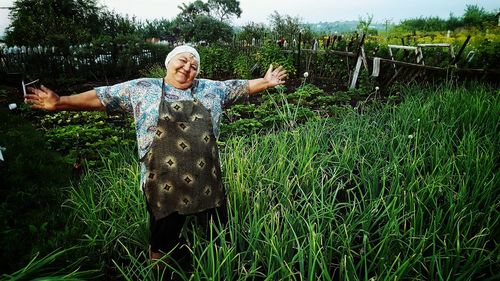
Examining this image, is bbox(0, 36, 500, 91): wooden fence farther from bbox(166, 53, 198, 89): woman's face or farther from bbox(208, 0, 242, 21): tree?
bbox(208, 0, 242, 21): tree

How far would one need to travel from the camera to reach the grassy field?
4.60 ft

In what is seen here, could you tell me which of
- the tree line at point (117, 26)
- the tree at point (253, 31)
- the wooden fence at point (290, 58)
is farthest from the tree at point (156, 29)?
the wooden fence at point (290, 58)

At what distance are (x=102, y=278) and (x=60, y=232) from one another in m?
0.37

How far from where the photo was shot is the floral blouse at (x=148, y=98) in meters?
1.56

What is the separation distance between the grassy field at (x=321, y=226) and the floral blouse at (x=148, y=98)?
540mm

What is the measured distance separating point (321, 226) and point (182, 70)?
3.77 ft

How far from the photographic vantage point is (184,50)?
1680 mm

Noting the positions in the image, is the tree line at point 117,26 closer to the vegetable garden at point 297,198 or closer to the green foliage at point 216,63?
the green foliage at point 216,63

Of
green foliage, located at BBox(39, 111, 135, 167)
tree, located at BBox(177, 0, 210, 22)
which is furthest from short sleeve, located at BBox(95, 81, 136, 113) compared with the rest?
tree, located at BBox(177, 0, 210, 22)

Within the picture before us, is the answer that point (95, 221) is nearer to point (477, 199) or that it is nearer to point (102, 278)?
point (102, 278)

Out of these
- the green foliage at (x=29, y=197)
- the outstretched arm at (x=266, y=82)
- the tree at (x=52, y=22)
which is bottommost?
the green foliage at (x=29, y=197)

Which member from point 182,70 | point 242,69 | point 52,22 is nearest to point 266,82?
point 182,70

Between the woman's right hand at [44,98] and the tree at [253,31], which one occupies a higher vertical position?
the tree at [253,31]

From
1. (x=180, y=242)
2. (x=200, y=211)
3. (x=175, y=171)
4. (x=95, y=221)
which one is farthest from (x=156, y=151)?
(x=95, y=221)
